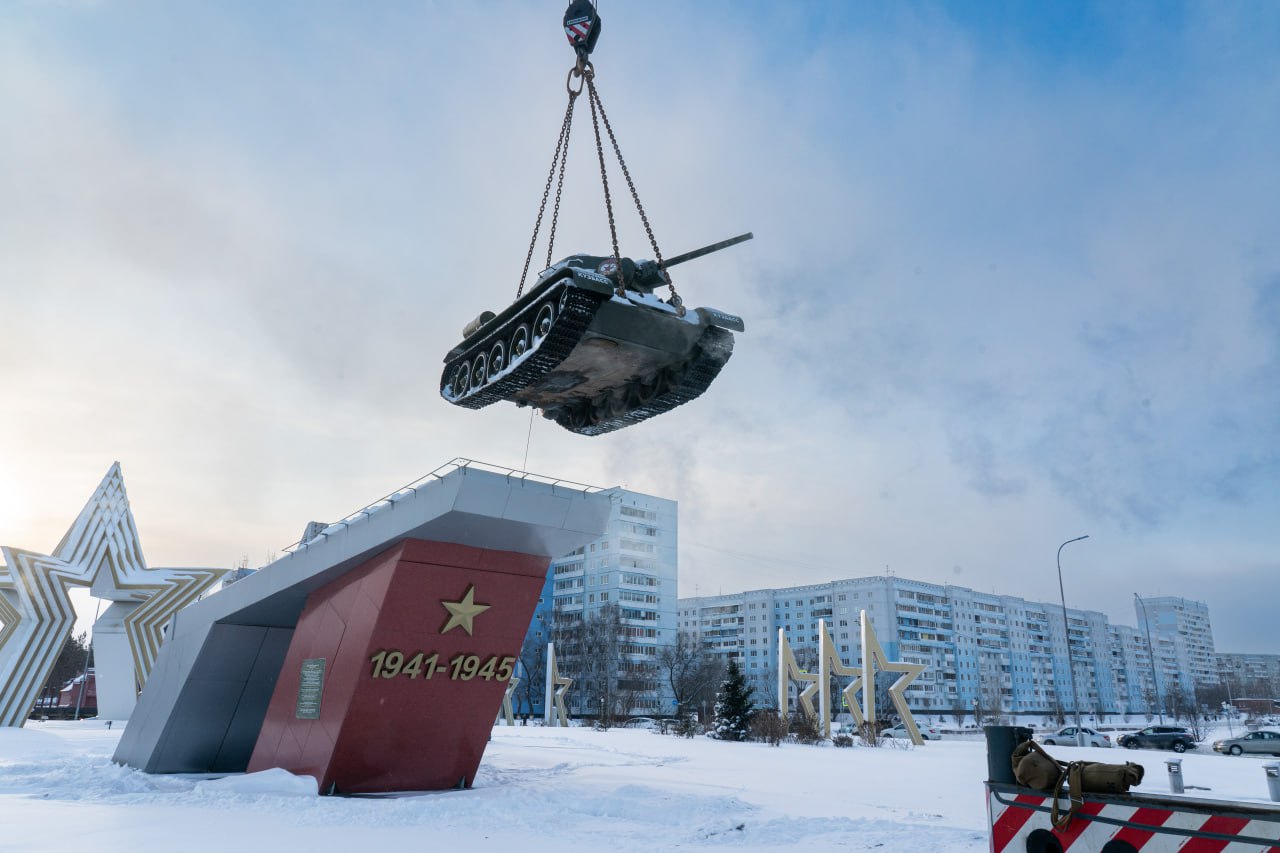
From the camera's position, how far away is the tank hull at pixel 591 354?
1442 cm

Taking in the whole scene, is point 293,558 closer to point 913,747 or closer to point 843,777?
point 843,777

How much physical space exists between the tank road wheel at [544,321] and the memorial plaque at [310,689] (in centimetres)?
780

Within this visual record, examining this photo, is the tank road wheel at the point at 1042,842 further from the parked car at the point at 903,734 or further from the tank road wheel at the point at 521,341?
the parked car at the point at 903,734

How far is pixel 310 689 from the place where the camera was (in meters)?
16.1

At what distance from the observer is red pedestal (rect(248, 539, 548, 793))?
48.8ft

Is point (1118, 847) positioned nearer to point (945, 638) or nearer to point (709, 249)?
point (709, 249)

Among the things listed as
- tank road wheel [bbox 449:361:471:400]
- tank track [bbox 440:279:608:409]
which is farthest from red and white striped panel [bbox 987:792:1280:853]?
tank road wheel [bbox 449:361:471:400]

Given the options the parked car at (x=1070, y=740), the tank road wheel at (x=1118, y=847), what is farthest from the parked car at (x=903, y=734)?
the tank road wheel at (x=1118, y=847)

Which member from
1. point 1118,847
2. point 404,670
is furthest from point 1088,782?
point 404,670

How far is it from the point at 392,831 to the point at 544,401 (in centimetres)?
891

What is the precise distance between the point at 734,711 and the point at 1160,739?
1738 cm

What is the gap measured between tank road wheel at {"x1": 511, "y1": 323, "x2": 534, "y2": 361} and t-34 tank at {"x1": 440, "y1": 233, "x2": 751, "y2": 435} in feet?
0.07

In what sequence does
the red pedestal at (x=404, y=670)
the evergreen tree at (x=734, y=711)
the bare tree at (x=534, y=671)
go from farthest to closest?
1. the bare tree at (x=534, y=671)
2. the evergreen tree at (x=734, y=711)
3. the red pedestal at (x=404, y=670)

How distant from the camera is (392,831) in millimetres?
10867
